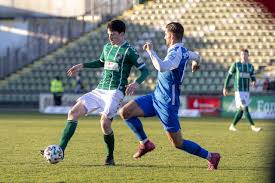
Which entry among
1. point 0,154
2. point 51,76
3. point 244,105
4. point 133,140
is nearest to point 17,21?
point 51,76

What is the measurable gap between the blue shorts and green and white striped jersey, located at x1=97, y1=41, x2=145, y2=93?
0.44m

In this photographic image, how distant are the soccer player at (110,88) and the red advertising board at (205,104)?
67.8 feet

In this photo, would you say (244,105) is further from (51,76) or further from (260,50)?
(51,76)

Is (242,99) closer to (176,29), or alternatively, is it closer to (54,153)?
(54,153)

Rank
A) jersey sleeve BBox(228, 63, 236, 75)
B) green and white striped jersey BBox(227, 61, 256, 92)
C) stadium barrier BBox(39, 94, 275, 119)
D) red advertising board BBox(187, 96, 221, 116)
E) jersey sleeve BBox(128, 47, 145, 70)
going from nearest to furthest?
jersey sleeve BBox(128, 47, 145, 70) < jersey sleeve BBox(228, 63, 236, 75) < green and white striped jersey BBox(227, 61, 256, 92) < stadium barrier BBox(39, 94, 275, 119) < red advertising board BBox(187, 96, 221, 116)

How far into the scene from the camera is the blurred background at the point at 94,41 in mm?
33906

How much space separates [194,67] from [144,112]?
0.78 metres

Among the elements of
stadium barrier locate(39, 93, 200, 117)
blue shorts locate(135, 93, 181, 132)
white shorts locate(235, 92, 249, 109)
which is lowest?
stadium barrier locate(39, 93, 200, 117)

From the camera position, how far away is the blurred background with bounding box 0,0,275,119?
111 feet

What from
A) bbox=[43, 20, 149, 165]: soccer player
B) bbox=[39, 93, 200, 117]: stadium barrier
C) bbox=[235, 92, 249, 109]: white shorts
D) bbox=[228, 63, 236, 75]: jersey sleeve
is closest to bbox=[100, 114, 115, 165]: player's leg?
bbox=[43, 20, 149, 165]: soccer player

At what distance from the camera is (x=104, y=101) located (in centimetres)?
879

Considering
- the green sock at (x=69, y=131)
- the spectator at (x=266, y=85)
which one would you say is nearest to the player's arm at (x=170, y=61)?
the green sock at (x=69, y=131)

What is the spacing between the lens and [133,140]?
1413 centimetres

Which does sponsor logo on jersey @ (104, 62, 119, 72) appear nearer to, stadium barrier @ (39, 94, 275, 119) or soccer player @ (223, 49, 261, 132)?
soccer player @ (223, 49, 261, 132)
